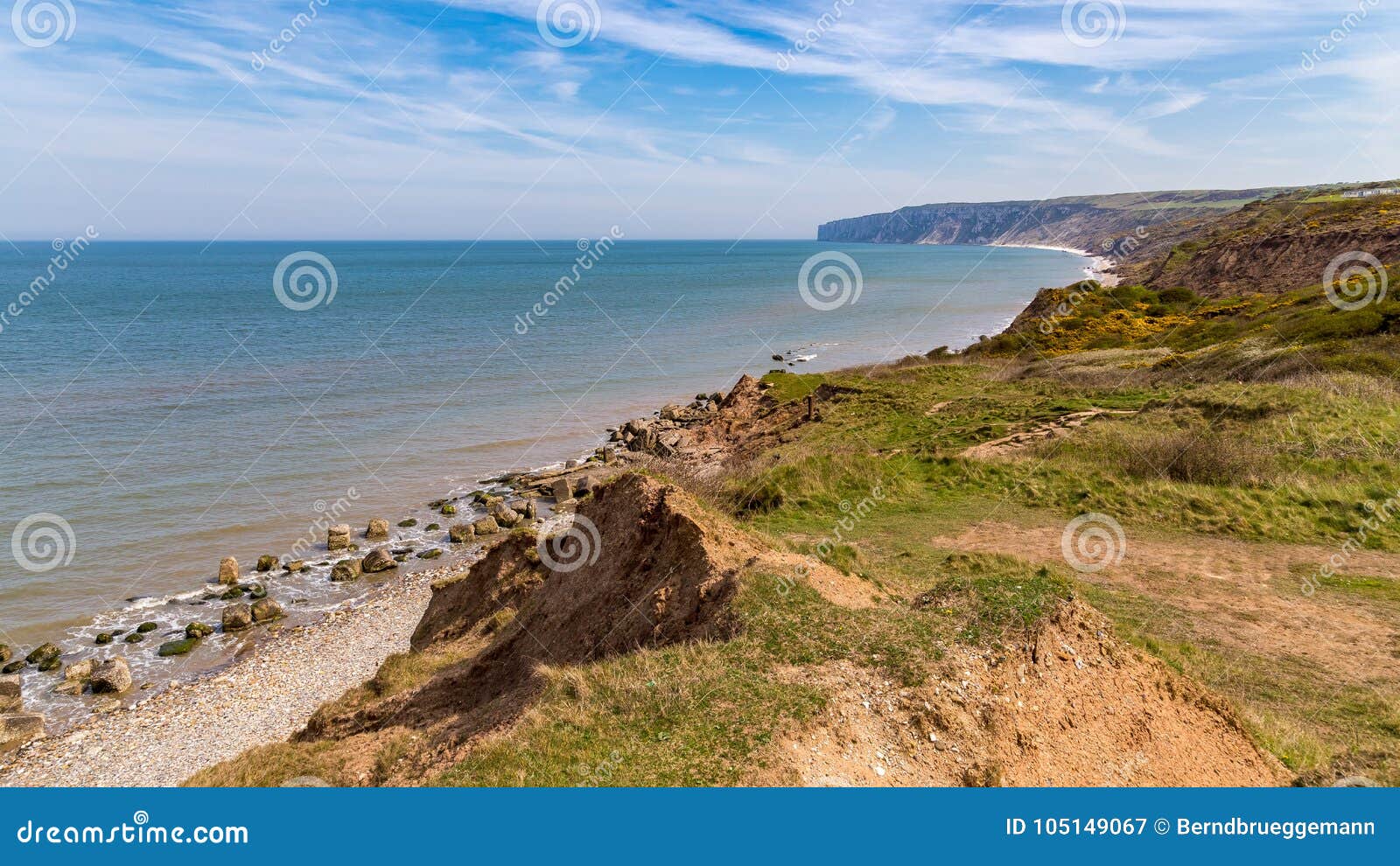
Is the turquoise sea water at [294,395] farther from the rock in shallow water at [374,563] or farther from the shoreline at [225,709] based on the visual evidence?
the shoreline at [225,709]

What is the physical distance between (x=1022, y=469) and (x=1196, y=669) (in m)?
12.6

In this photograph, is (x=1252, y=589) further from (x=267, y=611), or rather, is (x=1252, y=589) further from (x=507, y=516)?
(x=267, y=611)

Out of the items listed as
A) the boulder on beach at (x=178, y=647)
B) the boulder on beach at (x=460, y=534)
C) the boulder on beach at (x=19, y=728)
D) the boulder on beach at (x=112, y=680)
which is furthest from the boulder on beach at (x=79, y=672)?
the boulder on beach at (x=460, y=534)

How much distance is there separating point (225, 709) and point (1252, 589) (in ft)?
72.8

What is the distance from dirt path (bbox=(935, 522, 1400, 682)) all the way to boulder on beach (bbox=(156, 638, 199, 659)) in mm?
19738

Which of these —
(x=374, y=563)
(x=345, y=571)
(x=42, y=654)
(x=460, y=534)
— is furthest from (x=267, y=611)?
(x=460, y=534)

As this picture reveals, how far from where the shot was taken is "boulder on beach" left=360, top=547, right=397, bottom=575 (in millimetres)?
25516

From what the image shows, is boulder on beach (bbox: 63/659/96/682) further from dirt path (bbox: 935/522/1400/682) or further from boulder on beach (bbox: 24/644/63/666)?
dirt path (bbox: 935/522/1400/682)

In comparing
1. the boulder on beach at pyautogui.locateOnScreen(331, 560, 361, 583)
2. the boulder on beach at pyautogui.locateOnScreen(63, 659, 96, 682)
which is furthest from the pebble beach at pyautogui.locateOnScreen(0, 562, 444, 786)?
the boulder on beach at pyautogui.locateOnScreen(331, 560, 361, 583)

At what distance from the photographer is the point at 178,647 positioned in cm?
2036

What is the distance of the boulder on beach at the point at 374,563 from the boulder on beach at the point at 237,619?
159 inches

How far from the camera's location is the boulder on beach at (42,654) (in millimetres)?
19406

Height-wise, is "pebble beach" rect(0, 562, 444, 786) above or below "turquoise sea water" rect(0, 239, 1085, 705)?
below

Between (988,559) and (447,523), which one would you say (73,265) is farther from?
(988,559)
